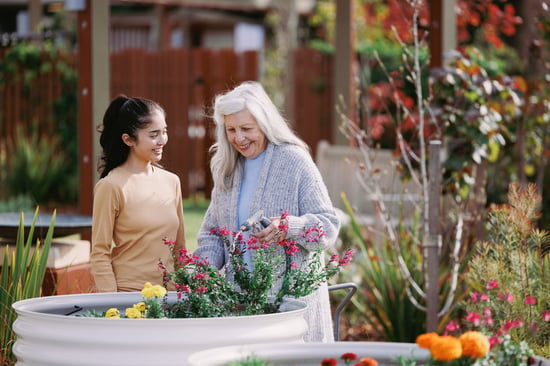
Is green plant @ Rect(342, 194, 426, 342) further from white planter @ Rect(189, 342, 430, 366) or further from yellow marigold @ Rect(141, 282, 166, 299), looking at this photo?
white planter @ Rect(189, 342, 430, 366)

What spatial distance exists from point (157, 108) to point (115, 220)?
439 mm

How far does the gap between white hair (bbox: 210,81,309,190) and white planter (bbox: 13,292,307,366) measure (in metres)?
1.21

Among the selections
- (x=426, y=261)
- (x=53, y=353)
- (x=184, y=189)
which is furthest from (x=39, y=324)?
(x=184, y=189)

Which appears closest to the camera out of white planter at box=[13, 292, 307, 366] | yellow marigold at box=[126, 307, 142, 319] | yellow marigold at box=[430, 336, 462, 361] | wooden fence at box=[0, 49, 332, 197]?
yellow marigold at box=[430, 336, 462, 361]

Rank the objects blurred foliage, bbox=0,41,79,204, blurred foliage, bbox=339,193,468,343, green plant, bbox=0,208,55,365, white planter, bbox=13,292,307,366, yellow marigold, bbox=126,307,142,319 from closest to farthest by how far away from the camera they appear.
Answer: white planter, bbox=13,292,307,366, yellow marigold, bbox=126,307,142,319, green plant, bbox=0,208,55,365, blurred foliage, bbox=339,193,468,343, blurred foliage, bbox=0,41,79,204

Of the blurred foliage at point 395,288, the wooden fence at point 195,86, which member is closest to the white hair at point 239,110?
the blurred foliage at point 395,288

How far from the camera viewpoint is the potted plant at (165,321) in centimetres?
233

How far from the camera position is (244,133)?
357cm

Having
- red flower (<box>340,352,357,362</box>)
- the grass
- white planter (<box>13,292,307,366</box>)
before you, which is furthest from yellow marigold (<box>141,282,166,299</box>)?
the grass

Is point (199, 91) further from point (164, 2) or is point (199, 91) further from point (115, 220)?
point (115, 220)

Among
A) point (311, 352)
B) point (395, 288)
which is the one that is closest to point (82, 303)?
point (311, 352)

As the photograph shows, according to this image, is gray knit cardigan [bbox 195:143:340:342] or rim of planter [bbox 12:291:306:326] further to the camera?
gray knit cardigan [bbox 195:143:340:342]

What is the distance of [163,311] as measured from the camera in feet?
9.27

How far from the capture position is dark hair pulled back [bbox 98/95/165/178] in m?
3.56
